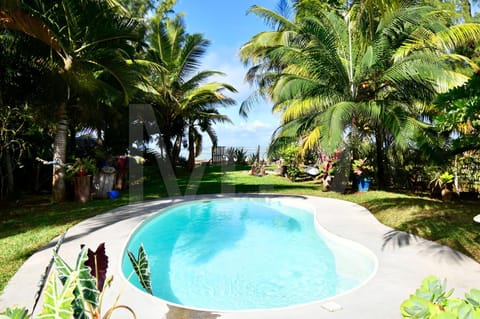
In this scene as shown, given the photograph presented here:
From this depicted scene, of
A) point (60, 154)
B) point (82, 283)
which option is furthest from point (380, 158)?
point (82, 283)

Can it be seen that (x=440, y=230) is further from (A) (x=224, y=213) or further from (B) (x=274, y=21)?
(B) (x=274, y=21)

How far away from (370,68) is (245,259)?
686cm

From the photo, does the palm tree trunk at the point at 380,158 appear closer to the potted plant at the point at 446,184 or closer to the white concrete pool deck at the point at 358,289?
the potted plant at the point at 446,184

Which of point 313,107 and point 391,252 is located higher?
point 313,107

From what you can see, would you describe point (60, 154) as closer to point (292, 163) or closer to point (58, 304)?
point (58, 304)

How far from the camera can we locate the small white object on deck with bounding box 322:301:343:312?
2.98m

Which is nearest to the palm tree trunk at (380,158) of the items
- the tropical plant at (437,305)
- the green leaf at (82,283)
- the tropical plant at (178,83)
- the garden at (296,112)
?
the garden at (296,112)

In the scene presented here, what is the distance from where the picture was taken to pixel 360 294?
331 cm

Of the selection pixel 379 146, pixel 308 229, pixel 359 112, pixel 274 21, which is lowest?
pixel 308 229

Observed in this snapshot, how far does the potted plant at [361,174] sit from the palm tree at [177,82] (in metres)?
7.94

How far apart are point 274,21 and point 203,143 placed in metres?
8.31

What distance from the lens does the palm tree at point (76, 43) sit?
22.5 ft

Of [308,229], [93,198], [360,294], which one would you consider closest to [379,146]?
[308,229]

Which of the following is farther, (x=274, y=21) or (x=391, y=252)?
(x=274, y=21)
